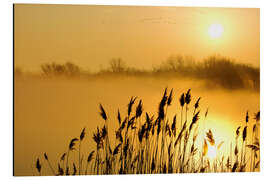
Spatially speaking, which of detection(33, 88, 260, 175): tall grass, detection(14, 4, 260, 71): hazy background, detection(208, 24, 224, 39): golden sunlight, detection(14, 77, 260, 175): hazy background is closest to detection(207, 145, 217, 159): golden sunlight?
detection(33, 88, 260, 175): tall grass

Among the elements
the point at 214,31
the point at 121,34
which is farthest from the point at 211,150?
the point at 121,34

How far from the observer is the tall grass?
4777 millimetres

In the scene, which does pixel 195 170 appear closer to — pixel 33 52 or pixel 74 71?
pixel 74 71

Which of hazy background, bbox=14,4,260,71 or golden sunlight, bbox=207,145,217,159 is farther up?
hazy background, bbox=14,4,260,71

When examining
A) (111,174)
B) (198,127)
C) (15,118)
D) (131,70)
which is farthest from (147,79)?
(15,118)

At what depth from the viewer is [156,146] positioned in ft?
16.0

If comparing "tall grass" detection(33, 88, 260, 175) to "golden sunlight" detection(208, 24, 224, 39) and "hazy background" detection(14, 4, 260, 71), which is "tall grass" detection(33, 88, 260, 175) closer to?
"hazy background" detection(14, 4, 260, 71)

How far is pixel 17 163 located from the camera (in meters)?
4.71

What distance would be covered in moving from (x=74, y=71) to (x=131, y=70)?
0.66m

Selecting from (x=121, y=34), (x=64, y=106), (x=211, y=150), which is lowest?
(x=211, y=150)

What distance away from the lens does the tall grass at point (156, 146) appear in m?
4.78

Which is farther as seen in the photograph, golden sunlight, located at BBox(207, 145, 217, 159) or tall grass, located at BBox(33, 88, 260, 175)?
golden sunlight, located at BBox(207, 145, 217, 159)

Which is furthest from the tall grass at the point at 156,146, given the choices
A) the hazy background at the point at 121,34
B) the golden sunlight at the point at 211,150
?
the hazy background at the point at 121,34

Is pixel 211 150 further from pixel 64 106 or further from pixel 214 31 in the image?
pixel 64 106
